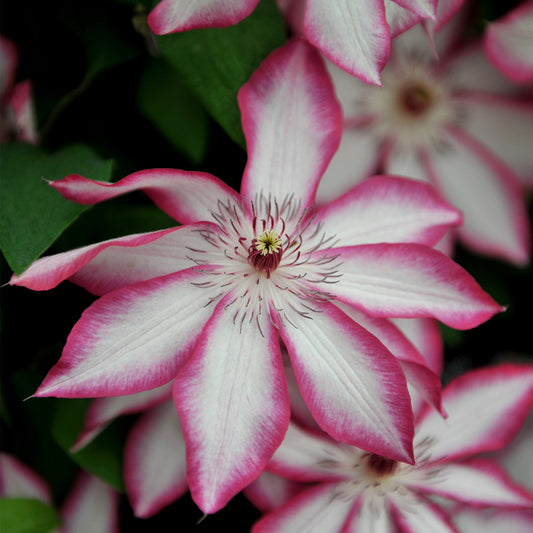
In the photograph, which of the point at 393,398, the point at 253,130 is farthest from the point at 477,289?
the point at 253,130

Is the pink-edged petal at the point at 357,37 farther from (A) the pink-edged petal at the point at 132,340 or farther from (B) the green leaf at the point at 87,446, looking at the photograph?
(B) the green leaf at the point at 87,446

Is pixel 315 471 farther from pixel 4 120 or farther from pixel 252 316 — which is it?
pixel 4 120

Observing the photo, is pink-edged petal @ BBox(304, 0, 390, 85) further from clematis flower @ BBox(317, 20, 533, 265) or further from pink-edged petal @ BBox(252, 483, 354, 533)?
pink-edged petal @ BBox(252, 483, 354, 533)

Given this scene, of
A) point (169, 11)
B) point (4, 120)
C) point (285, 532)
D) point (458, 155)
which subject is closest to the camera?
point (169, 11)

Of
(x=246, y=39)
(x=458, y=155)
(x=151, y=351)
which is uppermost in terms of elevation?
(x=246, y=39)

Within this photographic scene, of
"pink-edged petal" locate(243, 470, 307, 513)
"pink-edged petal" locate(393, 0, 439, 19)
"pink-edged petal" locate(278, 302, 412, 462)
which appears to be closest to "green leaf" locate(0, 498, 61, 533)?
"pink-edged petal" locate(243, 470, 307, 513)

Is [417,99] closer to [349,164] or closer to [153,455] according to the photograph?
[349,164]
